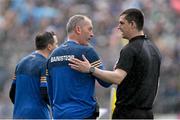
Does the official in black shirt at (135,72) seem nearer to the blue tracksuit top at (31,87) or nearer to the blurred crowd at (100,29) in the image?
the blue tracksuit top at (31,87)

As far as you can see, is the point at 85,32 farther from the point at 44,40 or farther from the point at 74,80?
the point at 44,40

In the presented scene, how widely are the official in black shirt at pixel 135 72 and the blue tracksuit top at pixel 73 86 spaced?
0.12 m

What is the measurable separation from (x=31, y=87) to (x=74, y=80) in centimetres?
150

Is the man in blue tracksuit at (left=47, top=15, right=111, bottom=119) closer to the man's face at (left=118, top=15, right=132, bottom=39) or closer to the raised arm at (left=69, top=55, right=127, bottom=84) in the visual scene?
the raised arm at (left=69, top=55, right=127, bottom=84)

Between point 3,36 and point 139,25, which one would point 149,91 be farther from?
point 3,36

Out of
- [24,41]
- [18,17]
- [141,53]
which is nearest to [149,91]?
[141,53]

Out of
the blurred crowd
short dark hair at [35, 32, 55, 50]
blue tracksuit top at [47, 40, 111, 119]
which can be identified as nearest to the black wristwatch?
blue tracksuit top at [47, 40, 111, 119]

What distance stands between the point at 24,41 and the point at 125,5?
9.12 ft

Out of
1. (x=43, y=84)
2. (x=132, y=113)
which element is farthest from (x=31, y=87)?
(x=132, y=113)

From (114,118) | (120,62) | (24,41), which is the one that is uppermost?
(24,41)

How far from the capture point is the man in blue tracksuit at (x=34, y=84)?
1142cm

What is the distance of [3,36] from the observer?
20.3 m

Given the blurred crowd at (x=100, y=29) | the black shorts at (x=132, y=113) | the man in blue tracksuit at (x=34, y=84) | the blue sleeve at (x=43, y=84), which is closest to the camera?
the black shorts at (x=132, y=113)

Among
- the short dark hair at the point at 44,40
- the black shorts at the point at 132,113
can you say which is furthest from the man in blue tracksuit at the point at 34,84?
the black shorts at the point at 132,113
